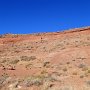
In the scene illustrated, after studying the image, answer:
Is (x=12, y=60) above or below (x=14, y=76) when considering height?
above

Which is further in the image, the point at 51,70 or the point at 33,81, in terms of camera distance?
the point at 51,70

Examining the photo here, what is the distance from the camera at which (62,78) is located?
68.5 feet

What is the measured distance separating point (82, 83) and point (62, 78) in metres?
1.88

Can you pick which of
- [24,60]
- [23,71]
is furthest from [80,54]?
[23,71]

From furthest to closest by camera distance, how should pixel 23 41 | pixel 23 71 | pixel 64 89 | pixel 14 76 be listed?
pixel 23 41 < pixel 23 71 < pixel 14 76 < pixel 64 89

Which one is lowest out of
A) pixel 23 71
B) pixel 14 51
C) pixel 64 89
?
pixel 64 89

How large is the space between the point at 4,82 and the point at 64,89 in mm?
4745

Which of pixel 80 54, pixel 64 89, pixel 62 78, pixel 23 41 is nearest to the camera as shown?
pixel 64 89

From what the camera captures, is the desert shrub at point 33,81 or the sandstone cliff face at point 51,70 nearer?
the sandstone cliff face at point 51,70

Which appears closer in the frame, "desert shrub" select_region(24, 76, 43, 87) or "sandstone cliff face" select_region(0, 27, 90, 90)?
"sandstone cliff face" select_region(0, 27, 90, 90)

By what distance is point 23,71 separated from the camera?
974 inches

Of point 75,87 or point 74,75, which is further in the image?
point 74,75

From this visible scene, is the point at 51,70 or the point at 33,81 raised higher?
the point at 51,70

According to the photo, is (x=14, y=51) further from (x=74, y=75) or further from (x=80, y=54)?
(x=74, y=75)
